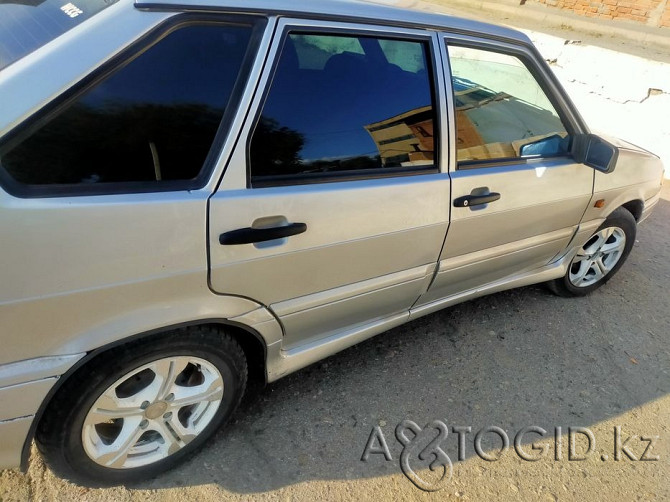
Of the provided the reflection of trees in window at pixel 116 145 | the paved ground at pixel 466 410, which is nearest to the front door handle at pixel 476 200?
the paved ground at pixel 466 410

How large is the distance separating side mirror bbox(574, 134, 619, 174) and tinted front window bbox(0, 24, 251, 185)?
1.95 meters

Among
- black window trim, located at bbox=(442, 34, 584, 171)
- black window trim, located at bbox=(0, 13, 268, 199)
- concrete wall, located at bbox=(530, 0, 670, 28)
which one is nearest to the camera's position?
black window trim, located at bbox=(0, 13, 268, 199)

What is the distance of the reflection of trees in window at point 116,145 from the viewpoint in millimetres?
1447

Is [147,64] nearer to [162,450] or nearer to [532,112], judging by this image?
[162,450]

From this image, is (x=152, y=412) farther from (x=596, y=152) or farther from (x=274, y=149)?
(x=596, y=152)

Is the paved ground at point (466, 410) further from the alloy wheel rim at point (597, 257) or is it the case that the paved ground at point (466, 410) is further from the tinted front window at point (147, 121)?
the tinted front window at point (147, 121)

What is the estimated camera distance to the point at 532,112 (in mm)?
2857

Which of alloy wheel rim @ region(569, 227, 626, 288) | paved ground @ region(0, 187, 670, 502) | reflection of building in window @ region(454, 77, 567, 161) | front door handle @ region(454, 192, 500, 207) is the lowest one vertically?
paved ground @ region(0, 187, 670, 502)

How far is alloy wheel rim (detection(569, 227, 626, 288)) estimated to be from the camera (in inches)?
135

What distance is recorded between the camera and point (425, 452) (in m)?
2.34

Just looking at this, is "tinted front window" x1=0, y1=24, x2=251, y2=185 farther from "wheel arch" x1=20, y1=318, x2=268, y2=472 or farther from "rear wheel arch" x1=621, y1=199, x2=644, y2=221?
"rear wheel arch" x1=621, y1=199, x2=644, y2=221

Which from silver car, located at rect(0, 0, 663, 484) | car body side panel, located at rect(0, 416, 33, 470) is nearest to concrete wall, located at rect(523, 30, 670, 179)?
silver car, located at rect(0, 0, 663, 484)

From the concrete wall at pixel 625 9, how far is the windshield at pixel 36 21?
888 centimetres

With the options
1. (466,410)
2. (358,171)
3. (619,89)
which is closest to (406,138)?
(358,171)
